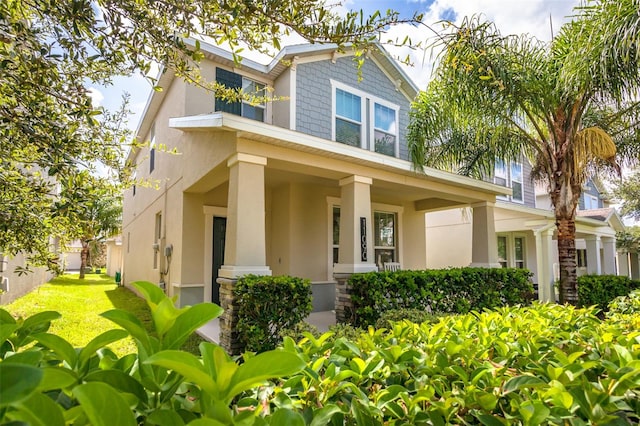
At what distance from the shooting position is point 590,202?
21.6 metres

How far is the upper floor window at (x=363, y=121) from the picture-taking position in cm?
1077

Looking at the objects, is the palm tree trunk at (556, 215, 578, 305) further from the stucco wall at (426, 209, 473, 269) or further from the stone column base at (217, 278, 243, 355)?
the stone column base at (217, 278, 243, 355)

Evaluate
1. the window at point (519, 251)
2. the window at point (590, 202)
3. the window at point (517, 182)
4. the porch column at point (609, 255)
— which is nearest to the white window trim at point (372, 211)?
the window at point (519, 251)

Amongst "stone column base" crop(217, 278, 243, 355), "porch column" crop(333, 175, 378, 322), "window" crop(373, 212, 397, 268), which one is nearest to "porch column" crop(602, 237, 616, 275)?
"window" crop(373, 212, 397, 268)

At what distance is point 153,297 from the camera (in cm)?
104

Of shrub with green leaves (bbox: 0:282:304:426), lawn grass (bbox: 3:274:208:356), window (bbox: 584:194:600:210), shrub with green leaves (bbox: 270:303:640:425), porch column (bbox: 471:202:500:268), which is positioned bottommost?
lawn grass (bbox: 3:274:208:356)

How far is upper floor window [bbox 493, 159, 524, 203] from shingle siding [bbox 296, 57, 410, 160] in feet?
20.5

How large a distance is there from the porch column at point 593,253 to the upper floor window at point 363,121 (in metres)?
9.72

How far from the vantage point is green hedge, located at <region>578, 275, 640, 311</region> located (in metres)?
11.1

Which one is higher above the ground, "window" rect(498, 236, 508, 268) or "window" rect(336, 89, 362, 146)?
"window" rect(336, 89, 362, 146)

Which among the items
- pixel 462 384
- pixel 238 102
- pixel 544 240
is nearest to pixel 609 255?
pixel 544 240

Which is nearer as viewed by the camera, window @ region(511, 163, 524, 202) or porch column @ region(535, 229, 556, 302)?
porch column @ region(535, 229, 556, 302)

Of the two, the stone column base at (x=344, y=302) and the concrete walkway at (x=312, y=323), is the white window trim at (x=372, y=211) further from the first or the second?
the stone column base at (x=344, y=302)

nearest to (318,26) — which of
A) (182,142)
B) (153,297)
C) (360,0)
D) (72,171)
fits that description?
(360,0)
